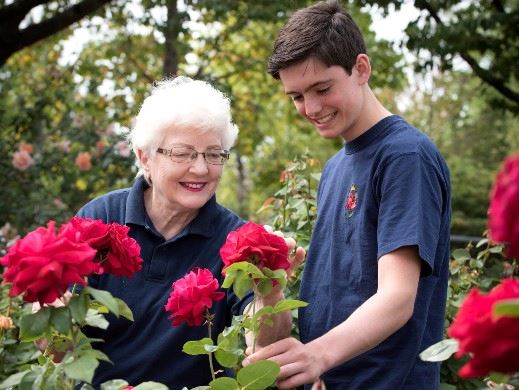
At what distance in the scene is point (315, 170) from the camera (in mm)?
3963

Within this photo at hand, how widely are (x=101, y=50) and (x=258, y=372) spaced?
8.66 m

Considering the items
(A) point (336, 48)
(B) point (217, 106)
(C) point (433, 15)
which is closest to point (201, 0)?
(C) point (433, 15)

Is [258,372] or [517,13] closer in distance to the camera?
[258,372]

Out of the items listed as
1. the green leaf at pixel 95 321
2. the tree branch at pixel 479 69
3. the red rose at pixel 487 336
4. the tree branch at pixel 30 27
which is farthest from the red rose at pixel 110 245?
the tree branch at pixel 30 27

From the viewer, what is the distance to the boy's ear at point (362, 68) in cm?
210

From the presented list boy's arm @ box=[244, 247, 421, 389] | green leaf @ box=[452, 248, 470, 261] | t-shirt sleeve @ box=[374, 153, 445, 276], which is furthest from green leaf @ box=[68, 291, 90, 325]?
green leaf @ box=[452, 248, 470, 261]

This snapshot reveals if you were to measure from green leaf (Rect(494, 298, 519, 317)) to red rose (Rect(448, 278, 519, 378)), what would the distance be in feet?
0.06

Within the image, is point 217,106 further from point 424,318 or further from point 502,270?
point 502,270

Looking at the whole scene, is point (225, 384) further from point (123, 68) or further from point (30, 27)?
point (123, 68)

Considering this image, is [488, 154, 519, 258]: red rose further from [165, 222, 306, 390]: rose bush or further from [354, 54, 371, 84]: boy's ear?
[354, 54, 371, 84]: boy's ear

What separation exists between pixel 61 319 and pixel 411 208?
83cm

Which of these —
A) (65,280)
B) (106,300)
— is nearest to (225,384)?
(106,300)

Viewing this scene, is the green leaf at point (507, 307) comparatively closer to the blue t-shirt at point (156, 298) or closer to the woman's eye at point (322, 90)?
the woman's eye at point (322, 90)

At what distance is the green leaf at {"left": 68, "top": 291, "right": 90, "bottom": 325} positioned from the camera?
58.1 inches
